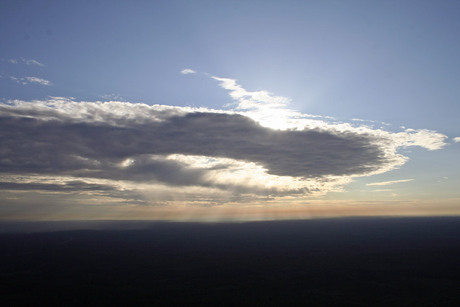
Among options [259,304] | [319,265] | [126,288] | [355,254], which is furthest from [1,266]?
[355,254]

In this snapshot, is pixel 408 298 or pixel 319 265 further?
pixel 319 265

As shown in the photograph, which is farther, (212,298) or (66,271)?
(66,271)

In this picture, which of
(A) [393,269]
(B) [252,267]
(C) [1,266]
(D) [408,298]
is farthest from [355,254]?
(C) [1,266]

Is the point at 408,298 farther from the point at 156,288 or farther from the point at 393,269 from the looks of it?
the point at 156,288

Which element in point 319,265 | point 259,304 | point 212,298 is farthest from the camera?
point 319,265

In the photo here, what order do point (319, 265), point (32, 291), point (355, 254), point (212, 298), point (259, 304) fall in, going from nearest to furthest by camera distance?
point (259, 304) < point (212, 298) < point (32, 291) < point (319, 265) < point (355, 254)

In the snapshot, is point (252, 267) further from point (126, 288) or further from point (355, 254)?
point (355, 254)

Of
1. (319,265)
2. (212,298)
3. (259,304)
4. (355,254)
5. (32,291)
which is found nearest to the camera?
(259,304)

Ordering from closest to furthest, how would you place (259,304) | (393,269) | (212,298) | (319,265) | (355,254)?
(259,304) → (212,298) → (393,269) → (319,265) → (355,254)
